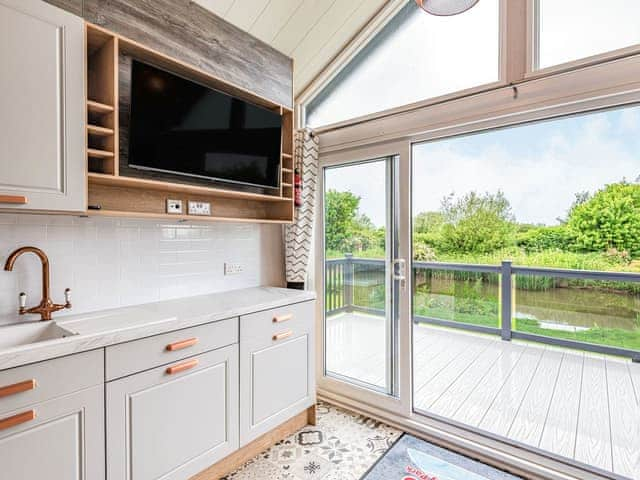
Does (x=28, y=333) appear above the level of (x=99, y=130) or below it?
below

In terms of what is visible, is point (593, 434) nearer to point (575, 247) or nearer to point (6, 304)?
point (575, 247)

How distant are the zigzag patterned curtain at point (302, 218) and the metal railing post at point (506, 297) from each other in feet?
6.91

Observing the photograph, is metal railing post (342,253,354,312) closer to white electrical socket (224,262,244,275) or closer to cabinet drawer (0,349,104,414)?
white electrical socket (224,262,244,275)

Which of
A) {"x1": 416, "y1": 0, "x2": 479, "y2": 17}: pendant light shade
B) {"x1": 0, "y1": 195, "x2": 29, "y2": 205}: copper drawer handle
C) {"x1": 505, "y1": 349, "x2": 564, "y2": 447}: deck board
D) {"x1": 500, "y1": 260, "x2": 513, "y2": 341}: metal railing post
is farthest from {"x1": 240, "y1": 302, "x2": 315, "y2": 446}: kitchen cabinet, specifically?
{"x1": 500, "y1": 260, "x2": 513, "y2": 341}: metal railing post

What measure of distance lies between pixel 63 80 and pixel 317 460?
7.72 feet

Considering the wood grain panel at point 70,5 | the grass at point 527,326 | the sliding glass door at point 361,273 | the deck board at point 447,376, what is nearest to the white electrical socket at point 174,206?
the wood grain panel at point 70,5

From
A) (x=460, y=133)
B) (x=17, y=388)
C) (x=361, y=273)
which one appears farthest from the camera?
(x=361, y=273)

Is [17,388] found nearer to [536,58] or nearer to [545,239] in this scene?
[536,58]

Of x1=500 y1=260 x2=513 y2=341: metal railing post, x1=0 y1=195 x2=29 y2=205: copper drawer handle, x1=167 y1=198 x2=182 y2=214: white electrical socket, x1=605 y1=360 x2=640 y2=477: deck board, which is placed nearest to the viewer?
x1=0 y1=195 x2=29 y2=205: copper drawer handle

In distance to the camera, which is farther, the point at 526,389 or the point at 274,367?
the point at 526,389

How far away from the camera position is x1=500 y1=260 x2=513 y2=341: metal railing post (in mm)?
3482

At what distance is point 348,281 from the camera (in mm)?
2842

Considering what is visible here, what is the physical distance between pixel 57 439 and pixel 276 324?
45.4 inches

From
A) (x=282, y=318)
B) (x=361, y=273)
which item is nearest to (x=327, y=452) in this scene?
(x=282, y=318)
